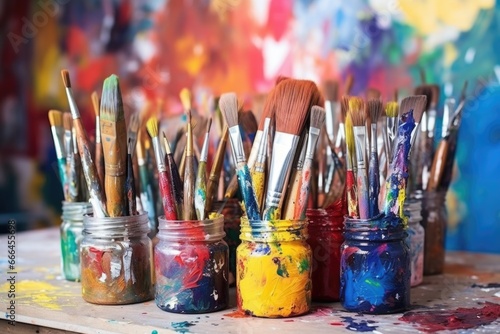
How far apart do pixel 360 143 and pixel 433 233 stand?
0.34m

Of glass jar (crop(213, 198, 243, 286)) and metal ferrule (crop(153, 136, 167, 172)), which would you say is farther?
glass jar (crop(213, 198, 243, 286))

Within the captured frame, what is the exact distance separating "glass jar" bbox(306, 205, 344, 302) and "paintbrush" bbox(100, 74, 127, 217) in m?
0.26

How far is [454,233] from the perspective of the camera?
139cm

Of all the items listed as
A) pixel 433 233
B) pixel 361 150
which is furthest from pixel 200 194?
pixel 433 233

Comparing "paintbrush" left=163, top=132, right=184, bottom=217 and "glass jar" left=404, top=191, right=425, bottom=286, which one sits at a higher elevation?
"paintbrush" left=163, top=132, right=184, bottom=217

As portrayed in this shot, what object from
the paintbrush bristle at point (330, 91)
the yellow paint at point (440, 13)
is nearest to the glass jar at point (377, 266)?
the paintbrush bristle at point (330, 91)

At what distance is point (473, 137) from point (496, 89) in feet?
0.34

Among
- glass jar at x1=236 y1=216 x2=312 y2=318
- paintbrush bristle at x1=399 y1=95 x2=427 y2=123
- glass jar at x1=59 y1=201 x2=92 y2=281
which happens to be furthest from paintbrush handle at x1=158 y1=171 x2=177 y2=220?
paintbrush bristle at x1=399 y1=95 x2=427 y2=123

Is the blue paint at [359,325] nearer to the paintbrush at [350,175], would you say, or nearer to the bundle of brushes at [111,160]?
the paintbrush at [350,175]

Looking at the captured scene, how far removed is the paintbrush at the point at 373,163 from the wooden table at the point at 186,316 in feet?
0.46

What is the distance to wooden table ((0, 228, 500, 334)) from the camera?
0.82 metres

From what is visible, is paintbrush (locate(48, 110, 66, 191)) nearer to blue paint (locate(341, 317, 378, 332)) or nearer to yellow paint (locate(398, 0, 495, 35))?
blue paint (locate(341, 317, 378, 332))

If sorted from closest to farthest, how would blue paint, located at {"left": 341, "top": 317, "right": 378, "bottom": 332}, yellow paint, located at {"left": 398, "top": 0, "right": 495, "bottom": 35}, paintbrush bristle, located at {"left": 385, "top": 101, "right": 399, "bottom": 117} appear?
1. blue paint, located at {"left": 341, "top": 317, "right": 378, "bottom": 332}
2. paintbrush bristle, located at {"left": 385, "top": 101, "right": 399, "bottom": 117}
3. yellow paint, located at {"left": 398, "top": 0, "right": 495, "bottom": 35}

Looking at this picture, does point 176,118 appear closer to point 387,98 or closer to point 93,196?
point 93,196
